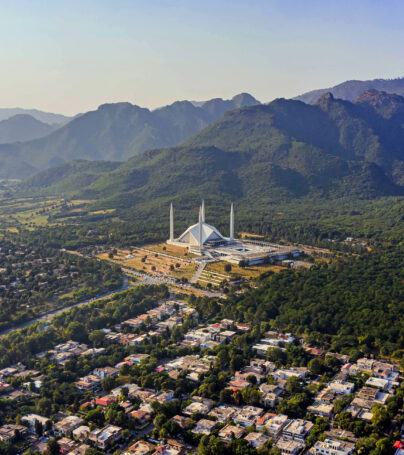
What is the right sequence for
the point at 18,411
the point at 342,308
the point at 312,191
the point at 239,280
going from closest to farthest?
the point at 18,411
the point at 342,308
the point at 239,280
the point at 312,191

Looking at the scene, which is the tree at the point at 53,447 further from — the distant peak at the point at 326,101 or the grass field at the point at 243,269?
the distant peak at the point at 326,101

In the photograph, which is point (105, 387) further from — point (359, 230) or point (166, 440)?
point (359, 230)

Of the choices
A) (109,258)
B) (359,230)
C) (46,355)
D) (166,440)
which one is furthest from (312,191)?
(166,440)

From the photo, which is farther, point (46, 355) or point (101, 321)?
point (101, 321)

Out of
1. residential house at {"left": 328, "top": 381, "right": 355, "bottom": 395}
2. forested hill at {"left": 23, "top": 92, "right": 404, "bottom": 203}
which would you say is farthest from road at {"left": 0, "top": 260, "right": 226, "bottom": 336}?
forested hill at {"left": 23, "top": 92, "right": 404, "bottom": 203}

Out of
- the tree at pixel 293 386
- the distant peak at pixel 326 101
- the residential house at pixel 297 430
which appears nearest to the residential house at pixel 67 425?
the residential house at pixel 297 430

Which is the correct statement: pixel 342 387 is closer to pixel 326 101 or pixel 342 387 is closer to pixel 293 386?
pixel 293 386
